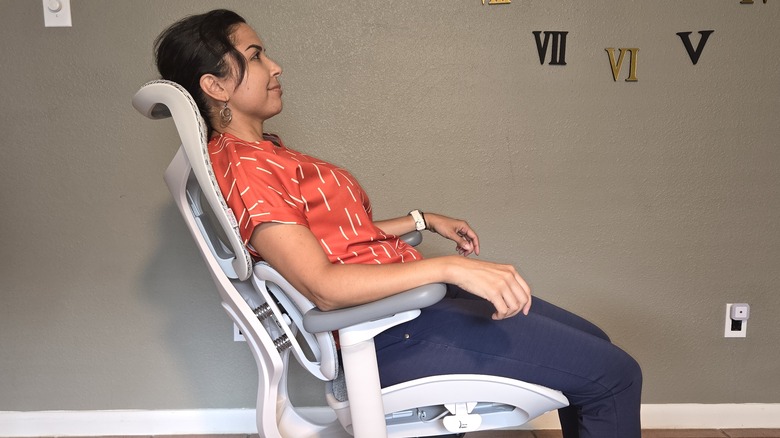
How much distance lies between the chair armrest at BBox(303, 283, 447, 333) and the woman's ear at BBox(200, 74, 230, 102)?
519mm

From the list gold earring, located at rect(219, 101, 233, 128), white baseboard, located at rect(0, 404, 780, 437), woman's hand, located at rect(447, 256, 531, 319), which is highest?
gold earring, located at rect(219, 101, 233, 128)

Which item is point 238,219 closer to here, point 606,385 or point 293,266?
point 293,266

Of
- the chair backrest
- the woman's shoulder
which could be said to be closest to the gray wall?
the woman's shoulder

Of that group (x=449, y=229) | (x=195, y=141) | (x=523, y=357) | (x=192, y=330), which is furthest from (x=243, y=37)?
(x=192, y=330)

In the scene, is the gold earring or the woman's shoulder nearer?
the woman's shoulder

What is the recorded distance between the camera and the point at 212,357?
210 centimetres

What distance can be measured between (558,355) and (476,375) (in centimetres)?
15

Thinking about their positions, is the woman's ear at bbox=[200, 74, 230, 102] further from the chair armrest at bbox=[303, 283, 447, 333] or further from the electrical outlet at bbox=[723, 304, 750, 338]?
the electrical outlet at bbox=[723, 304, 750, 338]

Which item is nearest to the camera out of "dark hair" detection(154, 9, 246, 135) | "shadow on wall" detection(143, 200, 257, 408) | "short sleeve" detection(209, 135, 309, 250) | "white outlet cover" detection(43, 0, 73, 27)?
"short sleeve" detection(209, 135, 309, 250)

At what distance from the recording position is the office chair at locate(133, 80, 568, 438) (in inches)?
39.2

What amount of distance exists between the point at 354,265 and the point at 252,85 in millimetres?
472

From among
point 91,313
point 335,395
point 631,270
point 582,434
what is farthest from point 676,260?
point 91,313

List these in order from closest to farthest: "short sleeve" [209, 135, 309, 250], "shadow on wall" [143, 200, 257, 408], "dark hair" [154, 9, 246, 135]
→ "short sleeve" [209, 135, 309, 250]
"dark hair" [154, 9, 246, 135]
"shadow on wall" [143, 200, 257, 408]

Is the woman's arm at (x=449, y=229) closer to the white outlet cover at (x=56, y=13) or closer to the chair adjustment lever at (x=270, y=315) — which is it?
the chair adjustment lever at (x=270, y=315)
